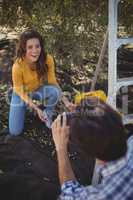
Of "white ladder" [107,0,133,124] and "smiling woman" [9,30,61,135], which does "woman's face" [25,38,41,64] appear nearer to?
"smiling woman" [9,30,61,135]

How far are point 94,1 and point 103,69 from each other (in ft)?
3.30

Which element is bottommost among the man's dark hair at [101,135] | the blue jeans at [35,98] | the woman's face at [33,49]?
the blue jeans at [35,98]

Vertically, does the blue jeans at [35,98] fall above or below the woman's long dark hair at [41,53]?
below

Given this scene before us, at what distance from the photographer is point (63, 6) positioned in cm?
389

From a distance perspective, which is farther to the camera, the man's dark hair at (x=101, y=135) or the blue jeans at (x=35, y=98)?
the blue jeans at (x=35, y=98)

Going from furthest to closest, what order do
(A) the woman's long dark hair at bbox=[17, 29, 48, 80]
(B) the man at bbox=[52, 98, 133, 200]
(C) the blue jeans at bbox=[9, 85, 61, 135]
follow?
(C) the blue jeans at bbox=[9, 85, 61, 135], (A) the woman's long dark hair at bbox=[17, 29, 48, 80], (B) the man at bbox=[52, 98, 133, 200]

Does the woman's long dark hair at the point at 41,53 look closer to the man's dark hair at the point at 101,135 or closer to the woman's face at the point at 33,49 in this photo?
the woman's face at the point at 33,49

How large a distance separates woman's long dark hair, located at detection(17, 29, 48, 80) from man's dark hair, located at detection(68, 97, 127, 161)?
1668mm

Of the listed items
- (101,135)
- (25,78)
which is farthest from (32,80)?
(101,135)

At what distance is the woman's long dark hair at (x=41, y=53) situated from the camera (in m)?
3.30

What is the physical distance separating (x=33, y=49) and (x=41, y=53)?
0.11 meters

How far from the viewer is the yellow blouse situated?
3.40 m

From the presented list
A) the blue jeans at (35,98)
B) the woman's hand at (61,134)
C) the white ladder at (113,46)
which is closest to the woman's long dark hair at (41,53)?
the blue jeans at (35,98)

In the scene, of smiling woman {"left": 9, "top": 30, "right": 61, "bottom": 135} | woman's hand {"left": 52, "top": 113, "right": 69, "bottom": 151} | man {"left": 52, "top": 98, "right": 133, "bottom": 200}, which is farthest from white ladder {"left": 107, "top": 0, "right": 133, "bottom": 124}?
man {"left": 52, "top": 98, "right": 133, "bottom": 200}
